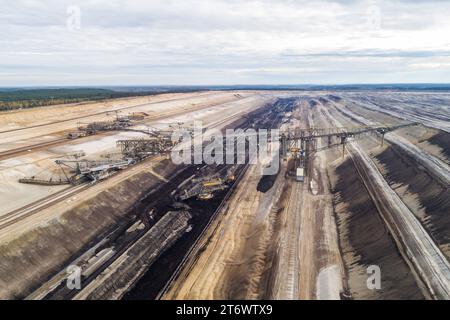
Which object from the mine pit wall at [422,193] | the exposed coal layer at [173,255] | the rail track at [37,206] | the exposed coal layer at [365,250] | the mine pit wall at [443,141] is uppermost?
the mine pit wall at [443,141]

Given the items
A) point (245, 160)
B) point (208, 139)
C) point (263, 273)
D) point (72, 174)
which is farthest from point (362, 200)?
point (208, 139)

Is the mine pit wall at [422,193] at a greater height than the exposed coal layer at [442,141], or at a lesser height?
lesser

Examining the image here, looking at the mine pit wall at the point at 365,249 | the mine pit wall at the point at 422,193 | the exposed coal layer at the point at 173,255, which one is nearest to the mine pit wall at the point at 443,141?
the mine pit wall at the point at 422,193

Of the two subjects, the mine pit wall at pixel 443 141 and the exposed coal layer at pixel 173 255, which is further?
the mine pit wall at pixel 443 141

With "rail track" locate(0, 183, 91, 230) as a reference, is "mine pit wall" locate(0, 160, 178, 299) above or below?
below

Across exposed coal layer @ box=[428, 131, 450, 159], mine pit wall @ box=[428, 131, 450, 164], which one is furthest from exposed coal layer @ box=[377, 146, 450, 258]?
exposed coal layer @ box=[428, 131, 450, 159]

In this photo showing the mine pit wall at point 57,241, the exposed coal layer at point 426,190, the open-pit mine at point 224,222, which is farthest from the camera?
the exposed coal layer at point 426,190

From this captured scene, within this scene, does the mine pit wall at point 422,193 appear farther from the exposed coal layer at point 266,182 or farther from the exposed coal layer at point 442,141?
the exposed coal layer at point 266,182

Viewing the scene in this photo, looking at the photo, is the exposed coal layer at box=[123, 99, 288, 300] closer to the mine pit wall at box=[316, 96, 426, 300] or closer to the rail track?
the rail track
